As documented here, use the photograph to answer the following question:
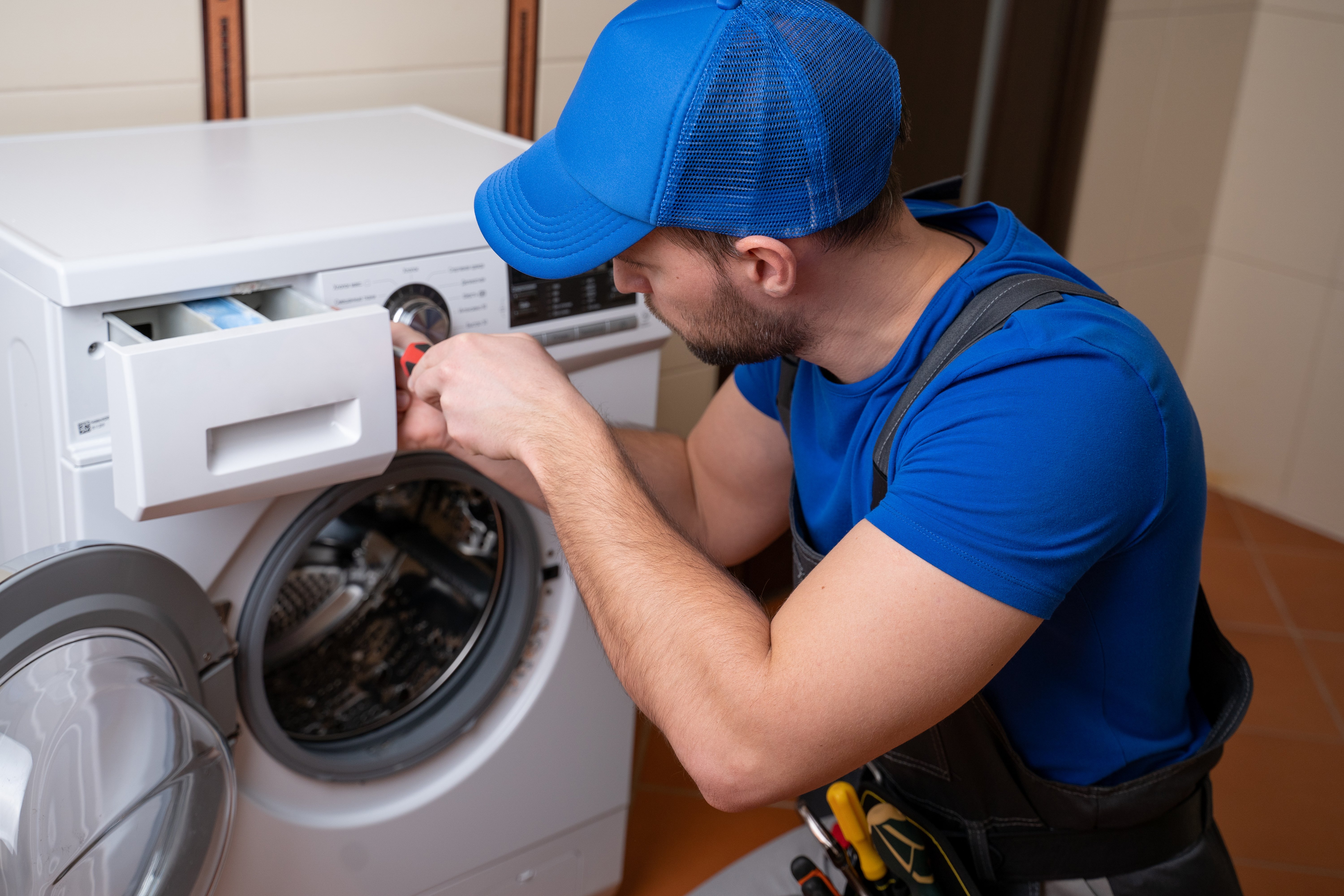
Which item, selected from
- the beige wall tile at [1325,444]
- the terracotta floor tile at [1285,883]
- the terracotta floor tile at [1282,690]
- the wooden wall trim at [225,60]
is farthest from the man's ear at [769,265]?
the beige wall tile at [1325,444]

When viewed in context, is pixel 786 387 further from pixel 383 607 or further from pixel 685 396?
pixel 685 396

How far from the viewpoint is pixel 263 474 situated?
0.95 meters

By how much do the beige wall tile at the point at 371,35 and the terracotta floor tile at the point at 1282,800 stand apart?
1749 mm

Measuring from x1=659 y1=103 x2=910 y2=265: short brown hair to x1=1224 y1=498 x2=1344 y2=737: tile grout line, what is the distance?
5.98 ft

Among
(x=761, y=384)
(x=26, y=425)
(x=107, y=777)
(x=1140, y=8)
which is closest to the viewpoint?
(x=107, y=777)

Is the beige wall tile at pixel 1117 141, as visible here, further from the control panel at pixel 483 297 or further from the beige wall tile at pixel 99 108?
the beige wall tile at pixel 99 108

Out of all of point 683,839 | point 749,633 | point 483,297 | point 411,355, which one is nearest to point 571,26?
point 483,297

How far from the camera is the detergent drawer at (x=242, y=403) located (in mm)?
858

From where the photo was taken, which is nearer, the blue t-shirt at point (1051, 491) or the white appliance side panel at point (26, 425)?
the blue t-shirt at point (1051, 491)

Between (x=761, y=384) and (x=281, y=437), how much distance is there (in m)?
0.51

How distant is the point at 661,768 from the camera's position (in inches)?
82.1

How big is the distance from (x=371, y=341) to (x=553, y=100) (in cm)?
93

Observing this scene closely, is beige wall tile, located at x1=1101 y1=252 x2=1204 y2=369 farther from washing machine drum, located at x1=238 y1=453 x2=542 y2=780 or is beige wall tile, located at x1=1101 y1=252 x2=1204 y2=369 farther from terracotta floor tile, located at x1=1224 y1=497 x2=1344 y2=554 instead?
washing machine drum, located at x1=238 y1=453 x2=542 y2=780

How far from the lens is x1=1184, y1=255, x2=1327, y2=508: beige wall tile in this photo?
2.79m
